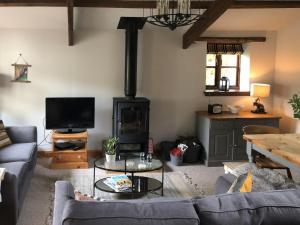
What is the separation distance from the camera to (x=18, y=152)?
4266mm

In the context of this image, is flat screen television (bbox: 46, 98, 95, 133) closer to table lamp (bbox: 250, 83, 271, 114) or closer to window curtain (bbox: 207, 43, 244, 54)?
window curtain (bbox: 207, 43, 244, 54)

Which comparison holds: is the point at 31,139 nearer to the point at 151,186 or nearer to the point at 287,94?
the point at 151,186

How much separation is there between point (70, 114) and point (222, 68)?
2.72m

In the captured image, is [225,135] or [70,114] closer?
[70,114]

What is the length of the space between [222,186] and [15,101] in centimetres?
379

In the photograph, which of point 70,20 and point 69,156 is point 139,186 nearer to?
point 69,156

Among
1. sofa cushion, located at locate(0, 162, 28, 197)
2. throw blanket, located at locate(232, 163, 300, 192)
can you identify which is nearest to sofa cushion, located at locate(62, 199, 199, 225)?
throw blanket, located at locate(232, 163, 300, 192)

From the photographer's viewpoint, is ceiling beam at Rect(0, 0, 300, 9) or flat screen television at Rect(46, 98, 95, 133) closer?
ceiling beam at Rect(0, 0, 300, 9)

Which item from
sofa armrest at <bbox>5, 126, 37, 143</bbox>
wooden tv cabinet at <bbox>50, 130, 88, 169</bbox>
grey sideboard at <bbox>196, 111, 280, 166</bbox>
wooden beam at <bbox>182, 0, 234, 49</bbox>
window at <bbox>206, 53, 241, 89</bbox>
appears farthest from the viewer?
window at <bbox>206, 53, 241, 89</bbox>

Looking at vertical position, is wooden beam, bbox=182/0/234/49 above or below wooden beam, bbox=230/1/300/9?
below

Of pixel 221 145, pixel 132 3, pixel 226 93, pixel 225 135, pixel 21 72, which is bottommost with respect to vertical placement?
pixel 221 145

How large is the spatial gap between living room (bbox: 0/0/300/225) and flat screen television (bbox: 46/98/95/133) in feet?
0.86

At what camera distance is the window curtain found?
6172mm

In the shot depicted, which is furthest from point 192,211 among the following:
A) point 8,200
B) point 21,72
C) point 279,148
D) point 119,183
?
point 21,72
